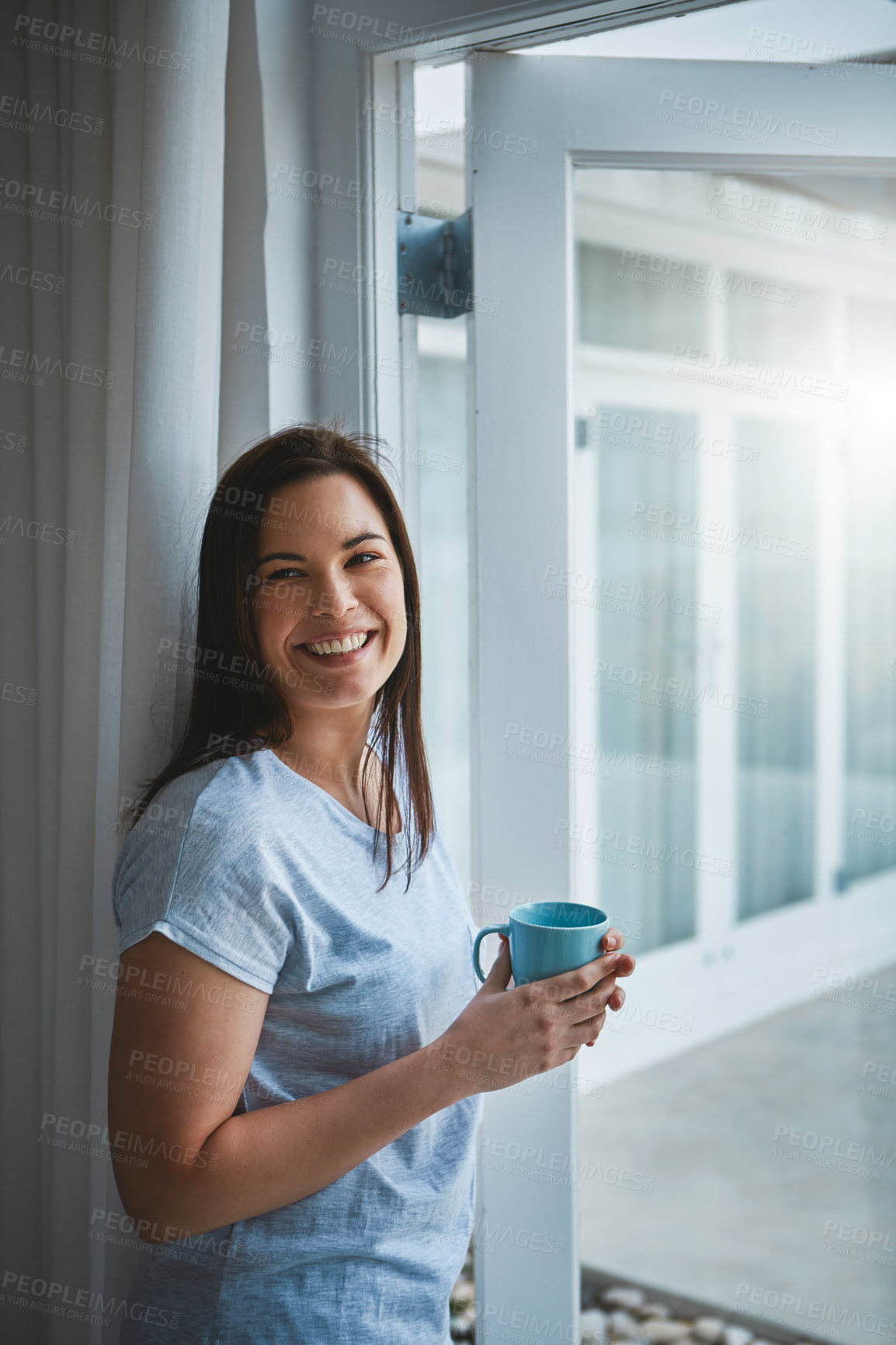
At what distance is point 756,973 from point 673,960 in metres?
0.44

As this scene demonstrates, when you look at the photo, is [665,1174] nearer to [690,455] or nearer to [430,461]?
[430,461]

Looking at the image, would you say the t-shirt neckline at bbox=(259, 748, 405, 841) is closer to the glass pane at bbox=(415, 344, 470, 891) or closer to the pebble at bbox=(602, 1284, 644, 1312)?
the pebble at bbox=(602, 1284, 644, 1312)

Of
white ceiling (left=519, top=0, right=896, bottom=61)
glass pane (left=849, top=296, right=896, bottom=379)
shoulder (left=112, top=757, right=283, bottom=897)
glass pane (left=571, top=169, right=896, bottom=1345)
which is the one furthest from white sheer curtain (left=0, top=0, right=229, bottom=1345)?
glass pane (left=849, top=296, right=896, bottom=379)

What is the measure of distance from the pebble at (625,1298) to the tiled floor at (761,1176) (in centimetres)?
4

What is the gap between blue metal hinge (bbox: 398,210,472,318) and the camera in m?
1.21

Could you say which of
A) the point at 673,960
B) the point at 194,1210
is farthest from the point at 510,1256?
the point at 673,960

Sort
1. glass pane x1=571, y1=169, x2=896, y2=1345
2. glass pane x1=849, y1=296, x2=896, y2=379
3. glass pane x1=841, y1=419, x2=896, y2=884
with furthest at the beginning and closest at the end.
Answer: glass pane x1=841, y1=419, x2=896, y2=884
glass pane x1=849, y1=296, x2=896, y2=379
glass pane x1=571, y1=169, x2=896, y2=1345

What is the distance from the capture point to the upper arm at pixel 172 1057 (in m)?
0.81

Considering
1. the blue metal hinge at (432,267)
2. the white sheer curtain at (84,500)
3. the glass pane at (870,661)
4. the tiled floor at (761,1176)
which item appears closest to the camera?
the white sheer curtain at (84,500)

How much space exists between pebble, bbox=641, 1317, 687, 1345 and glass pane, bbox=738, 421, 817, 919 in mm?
1843

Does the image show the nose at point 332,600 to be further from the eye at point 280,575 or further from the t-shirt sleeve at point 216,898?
the t-shirt sleeve at point 216,898

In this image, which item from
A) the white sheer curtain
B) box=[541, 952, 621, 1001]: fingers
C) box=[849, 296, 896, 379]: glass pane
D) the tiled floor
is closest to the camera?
box=[541, 952, 621, 1001]: fingers

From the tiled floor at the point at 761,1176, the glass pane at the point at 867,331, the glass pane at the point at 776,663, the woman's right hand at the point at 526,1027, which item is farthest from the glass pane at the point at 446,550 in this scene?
the woman's right hand at the point at 526,1027

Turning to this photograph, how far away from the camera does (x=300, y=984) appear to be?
2.91 feet
